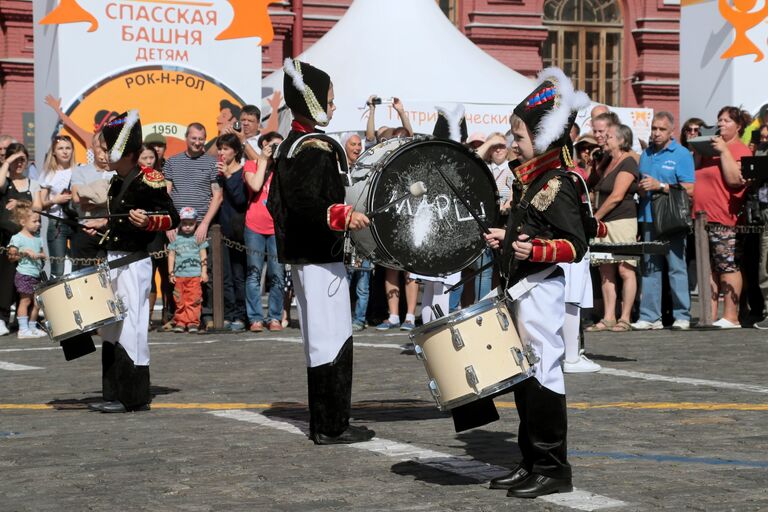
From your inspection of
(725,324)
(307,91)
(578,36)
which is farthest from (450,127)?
(578,36)

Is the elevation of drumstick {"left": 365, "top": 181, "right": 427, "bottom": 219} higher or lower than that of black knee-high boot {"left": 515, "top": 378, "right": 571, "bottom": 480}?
higher

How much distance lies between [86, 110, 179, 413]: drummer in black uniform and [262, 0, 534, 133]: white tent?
32.8 ft

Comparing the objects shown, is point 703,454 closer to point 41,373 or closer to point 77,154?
point 41,373

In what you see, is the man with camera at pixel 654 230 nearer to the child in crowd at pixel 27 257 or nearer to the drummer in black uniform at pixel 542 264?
the child in crowd at pixel 27 257

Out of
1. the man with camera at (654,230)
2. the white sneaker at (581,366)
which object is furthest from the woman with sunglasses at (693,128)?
the white sneaker at (581,366)

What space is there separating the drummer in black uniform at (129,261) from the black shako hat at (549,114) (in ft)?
11.6

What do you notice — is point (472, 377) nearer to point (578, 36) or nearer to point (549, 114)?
point (549, 114)

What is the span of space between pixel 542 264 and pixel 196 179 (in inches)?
362

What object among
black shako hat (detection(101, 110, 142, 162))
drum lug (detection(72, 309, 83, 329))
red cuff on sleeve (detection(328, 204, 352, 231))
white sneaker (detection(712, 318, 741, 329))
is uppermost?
black shako hat (detection(101, 110, 142, 162))

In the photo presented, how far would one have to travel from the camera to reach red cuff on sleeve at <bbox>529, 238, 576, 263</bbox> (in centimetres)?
616

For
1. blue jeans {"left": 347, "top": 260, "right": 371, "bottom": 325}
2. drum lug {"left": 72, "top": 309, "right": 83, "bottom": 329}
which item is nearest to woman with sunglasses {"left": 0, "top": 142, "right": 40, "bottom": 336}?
blue jeans {"left": 347, "top": 260, "right": 371, "bottom": 325}

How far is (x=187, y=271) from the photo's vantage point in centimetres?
1486

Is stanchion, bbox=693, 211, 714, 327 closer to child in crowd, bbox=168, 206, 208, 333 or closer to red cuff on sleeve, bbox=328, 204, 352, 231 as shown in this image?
child in crowd, bbox=168, 206, 208, 333

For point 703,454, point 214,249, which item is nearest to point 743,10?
point 214,249
